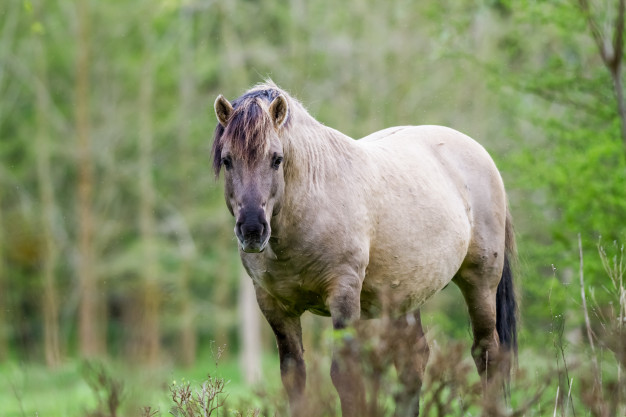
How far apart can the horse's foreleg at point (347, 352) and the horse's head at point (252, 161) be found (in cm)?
64

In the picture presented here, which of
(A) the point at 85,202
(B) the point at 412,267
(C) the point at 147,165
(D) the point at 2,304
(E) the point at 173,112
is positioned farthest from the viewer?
(E) the point at 173,112

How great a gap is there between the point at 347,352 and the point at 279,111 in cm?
208

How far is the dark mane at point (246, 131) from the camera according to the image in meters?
4.43

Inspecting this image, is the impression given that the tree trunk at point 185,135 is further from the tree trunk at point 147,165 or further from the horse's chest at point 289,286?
the horse's chest at point 289,286

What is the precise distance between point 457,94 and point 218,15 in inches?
287

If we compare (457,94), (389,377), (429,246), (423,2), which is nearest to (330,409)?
(389,377)

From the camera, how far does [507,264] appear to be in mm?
6664

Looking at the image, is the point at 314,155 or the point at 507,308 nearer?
the point at 314,155

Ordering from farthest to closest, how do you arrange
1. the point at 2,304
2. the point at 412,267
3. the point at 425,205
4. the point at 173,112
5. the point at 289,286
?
the point at 173,112, the point at 2,304, the point at 425,205, the point at 412,267, the point at 289,286

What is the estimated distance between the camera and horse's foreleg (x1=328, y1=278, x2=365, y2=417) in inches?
114

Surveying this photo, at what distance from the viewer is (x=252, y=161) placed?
4.42 m

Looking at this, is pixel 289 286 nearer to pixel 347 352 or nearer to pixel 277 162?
pixel 277 162

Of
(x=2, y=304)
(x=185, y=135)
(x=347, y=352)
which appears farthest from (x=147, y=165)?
(x=347, y=352)

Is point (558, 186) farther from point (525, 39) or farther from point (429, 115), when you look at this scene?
point (429, 115)
